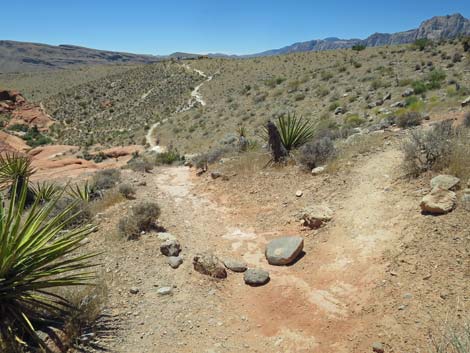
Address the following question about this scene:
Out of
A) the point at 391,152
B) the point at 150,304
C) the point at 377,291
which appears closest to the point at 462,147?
the point at 391,152

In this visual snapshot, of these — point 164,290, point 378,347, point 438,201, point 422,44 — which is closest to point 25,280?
point 164,290

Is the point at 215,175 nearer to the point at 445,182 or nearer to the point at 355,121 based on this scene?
the point at 445,182

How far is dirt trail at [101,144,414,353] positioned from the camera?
3975 millimetres

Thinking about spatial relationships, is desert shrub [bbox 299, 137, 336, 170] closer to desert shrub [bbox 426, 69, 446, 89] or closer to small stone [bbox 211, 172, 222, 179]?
small stone [bbox 211, 172, 222, 179]

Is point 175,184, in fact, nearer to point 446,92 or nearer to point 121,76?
point 446,92

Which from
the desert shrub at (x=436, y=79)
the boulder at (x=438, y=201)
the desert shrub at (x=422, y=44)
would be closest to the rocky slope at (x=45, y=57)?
the desert shrub at (x=422, y=44)

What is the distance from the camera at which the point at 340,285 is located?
481cm

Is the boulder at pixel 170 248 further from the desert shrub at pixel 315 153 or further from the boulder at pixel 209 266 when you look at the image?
the desert shrub at pixel 315 153

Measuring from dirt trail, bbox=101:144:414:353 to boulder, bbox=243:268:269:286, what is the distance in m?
0.10

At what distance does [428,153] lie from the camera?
6441mm

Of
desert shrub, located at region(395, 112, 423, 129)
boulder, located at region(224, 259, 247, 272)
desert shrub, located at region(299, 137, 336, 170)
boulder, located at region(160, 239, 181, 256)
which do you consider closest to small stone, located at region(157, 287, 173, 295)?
boulder, located at region(160, 239, 181, 256)

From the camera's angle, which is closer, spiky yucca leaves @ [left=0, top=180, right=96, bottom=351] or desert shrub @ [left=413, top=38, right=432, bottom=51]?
spiky yucca leaves @ [left=0, top=180, right=96, bottom=351]

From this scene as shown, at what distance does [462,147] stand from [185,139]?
822 inches

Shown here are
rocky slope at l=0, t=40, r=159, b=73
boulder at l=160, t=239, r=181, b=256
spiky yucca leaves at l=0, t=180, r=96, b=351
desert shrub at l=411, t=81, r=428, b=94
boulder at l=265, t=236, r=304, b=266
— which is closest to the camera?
spiky yucca leaves at l=0, t=180, r=96, b=351
